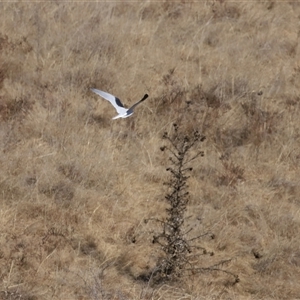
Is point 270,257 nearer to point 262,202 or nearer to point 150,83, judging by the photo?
point 262,202

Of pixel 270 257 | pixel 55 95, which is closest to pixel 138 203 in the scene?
pixel 270 257

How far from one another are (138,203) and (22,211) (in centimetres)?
89

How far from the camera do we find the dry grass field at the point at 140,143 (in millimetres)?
4453

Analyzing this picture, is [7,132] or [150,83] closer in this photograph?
[7,132]

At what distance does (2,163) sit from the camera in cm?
514

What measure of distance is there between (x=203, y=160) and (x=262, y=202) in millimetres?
680

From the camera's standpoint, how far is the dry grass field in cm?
445

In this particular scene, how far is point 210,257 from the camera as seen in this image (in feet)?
15.3

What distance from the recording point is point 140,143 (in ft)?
19.0

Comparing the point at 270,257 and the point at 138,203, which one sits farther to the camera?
the point at 138,203

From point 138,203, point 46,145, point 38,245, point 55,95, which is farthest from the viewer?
point 55,95

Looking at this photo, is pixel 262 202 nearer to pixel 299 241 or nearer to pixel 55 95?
pixel 299 241

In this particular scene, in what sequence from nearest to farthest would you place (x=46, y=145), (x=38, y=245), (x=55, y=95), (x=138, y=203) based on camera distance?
(x=38, y=245)
(x=138, y=203)
(x=46, y=145)
(x=55, y=95)

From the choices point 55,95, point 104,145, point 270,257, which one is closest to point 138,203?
point 104,145
